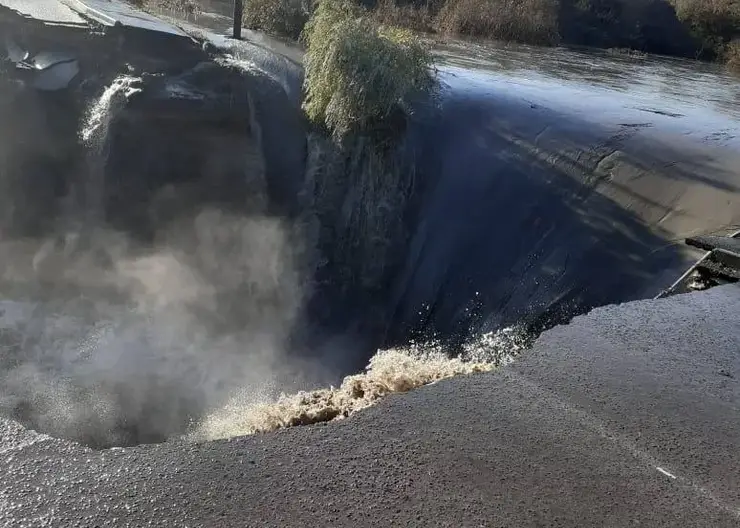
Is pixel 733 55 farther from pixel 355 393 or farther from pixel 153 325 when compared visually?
pixel 355 393

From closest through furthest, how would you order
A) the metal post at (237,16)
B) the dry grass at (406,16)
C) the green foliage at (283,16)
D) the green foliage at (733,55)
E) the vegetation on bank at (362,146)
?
the vegetation on bank at (362,146) < the metal post at (237,16) < the green foliage at (283,16) < the green foliage at (733,55) < the dry grass at (406,16)

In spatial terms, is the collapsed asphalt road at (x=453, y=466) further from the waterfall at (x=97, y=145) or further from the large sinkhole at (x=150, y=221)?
the waterfall at (x=97, y=145)

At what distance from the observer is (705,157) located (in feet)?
29.2

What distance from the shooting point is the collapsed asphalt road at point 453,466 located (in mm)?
2830

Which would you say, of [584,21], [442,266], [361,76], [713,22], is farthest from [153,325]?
[713,22]

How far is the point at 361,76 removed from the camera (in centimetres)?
934

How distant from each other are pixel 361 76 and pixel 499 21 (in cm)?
1309

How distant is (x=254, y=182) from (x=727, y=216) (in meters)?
6.37

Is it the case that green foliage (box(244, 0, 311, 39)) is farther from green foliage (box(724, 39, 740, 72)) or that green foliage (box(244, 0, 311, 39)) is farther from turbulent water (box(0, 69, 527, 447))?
green foliage (box(724, 39, 740, 72))

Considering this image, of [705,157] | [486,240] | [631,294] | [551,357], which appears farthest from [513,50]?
[551,357]

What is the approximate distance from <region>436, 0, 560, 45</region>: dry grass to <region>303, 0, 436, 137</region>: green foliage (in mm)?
11938

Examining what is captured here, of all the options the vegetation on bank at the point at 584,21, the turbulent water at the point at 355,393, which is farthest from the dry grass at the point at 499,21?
the turbulent water at the point at 355,393

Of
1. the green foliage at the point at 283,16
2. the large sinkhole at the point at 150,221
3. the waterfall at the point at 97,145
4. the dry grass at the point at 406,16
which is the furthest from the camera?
the dry grass at the point at 406,16

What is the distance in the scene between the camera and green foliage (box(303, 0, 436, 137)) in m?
9.36
